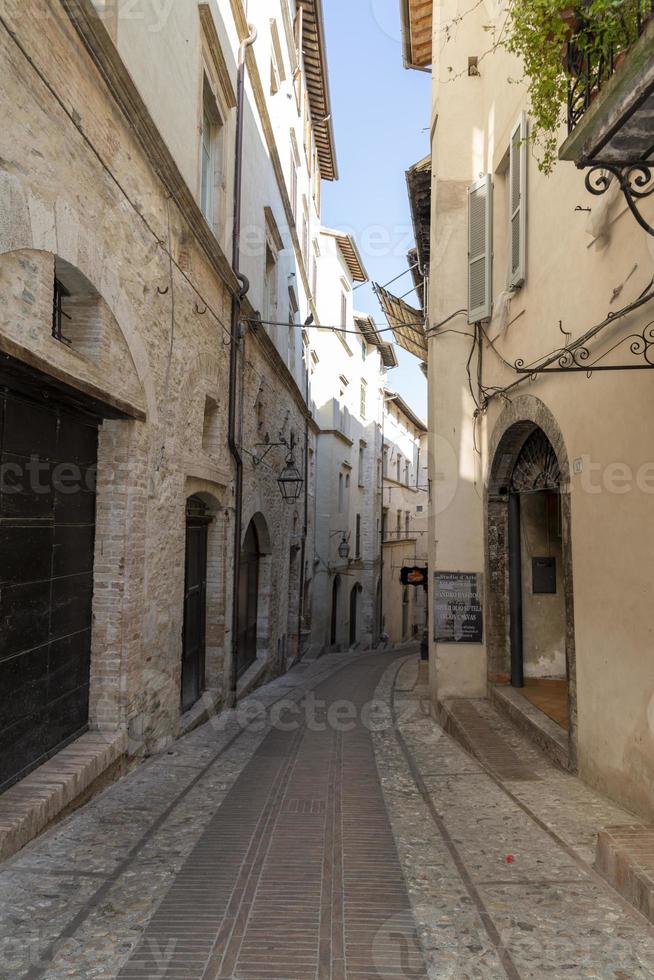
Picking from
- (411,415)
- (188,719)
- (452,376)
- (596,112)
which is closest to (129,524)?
(188,719)

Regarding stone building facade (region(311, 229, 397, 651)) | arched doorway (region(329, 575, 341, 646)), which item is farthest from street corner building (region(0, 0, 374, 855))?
arched doorway (region(329, 575, 341, 646))

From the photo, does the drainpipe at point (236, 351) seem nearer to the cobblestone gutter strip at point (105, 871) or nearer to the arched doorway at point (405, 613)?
the cobblestone gutter strip at point (105, 871)

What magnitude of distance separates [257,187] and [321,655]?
1300 cm

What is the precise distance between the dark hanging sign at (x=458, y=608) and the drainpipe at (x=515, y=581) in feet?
1.95

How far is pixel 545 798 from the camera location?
5.36 m

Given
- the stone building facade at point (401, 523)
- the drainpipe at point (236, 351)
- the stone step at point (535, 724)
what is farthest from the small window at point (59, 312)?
the stone building facade at point (401, 523)

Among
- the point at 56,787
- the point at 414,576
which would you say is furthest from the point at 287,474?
the point at 56,787

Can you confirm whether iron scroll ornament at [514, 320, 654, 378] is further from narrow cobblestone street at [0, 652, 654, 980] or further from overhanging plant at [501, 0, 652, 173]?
narrow cobblestone street at [0, 652, 654, 980]

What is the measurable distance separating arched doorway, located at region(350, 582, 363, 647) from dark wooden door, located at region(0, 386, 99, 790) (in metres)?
20.6

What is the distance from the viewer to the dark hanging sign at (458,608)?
9250 millimetres

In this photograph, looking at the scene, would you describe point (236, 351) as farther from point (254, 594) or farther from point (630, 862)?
point (630, 862)

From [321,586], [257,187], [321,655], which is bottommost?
[321,655]

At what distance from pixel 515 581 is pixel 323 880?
5.32m

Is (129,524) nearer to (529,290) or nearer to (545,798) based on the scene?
(545,798)
